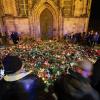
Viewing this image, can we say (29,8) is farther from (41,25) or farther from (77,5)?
(77,5)

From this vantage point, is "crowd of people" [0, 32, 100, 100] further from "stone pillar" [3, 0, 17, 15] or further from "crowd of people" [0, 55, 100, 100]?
"stone pillar" [3, 0, 17, 15]

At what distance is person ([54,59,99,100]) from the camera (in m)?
1.85

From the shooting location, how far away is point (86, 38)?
27.6ft

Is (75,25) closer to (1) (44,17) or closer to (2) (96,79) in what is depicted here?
(1) (44,17)

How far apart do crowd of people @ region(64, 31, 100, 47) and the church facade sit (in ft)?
0.75

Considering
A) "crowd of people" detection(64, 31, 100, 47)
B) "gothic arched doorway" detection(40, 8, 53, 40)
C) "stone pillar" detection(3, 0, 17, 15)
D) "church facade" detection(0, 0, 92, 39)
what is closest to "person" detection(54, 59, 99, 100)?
"crowd of people" detection(64, 31, 100, 47)

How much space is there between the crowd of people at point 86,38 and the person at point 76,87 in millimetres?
6376

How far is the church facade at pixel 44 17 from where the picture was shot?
27.1ft

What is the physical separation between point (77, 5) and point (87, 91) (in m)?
6.93

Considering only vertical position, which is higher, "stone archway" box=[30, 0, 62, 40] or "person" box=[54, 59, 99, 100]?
"stone archway" box=[30, 0, 62, 40]

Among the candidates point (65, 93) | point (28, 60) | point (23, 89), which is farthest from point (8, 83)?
point (28, 60)

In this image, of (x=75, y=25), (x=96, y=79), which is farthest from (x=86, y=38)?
(x=96, y=79)

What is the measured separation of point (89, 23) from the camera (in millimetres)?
8211

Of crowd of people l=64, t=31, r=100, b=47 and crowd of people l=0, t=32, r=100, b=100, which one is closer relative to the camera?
crowd of people l=0, t=32, r=100, b=100
